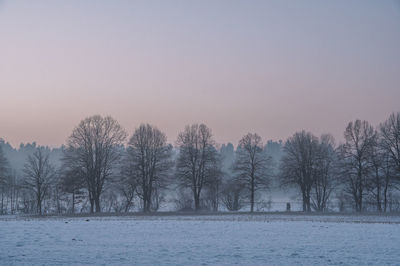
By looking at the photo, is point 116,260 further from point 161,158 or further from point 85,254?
point 161,158

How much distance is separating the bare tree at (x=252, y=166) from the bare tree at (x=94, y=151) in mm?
16975

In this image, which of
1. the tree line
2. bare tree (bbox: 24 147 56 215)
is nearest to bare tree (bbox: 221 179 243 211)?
the tree line

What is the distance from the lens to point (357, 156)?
160 feet

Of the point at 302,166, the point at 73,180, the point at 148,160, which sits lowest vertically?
the point at 73,180

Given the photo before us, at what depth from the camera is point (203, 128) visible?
180ft

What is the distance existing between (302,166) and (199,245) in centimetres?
3761

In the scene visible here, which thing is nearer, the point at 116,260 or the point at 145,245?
the point at 116,260

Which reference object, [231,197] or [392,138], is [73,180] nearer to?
[231,197]

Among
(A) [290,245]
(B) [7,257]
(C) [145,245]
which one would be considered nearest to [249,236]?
(A) [290,245]

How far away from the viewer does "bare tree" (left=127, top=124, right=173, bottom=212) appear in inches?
2008

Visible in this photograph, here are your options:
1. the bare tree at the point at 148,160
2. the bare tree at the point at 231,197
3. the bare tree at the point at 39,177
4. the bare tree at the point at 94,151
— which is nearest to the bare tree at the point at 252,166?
the bare tree at the point at 231,197

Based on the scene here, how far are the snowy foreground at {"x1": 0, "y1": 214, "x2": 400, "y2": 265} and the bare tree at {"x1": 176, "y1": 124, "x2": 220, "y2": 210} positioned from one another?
2667cm

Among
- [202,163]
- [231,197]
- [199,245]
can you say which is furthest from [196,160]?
[199,245]

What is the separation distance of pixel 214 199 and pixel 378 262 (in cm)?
4985
